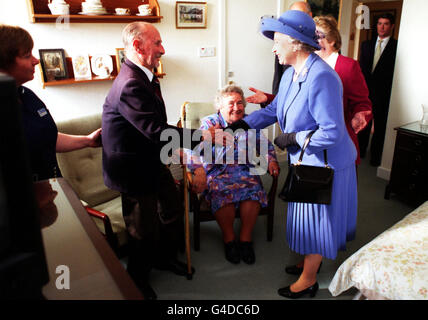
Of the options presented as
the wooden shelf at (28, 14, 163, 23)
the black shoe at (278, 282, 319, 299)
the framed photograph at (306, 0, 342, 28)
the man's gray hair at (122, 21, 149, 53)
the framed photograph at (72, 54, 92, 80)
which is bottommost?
Answer: the black shoe at (278, 282, 319, 299)

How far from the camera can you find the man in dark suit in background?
4031mm

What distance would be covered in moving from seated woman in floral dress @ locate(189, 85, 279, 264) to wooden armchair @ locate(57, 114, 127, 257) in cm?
70

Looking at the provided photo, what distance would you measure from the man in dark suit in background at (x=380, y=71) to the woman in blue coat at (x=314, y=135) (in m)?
2.60

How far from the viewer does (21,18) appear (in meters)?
2.68

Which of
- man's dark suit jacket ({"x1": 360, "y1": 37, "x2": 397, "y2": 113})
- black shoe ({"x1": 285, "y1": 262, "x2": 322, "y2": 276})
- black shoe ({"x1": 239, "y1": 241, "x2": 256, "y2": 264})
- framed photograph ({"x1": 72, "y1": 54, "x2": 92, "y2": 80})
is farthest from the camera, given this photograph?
man's dark suit jacket ({"x1": 360, "y1": 37, "x2": 397, "y2": 113})

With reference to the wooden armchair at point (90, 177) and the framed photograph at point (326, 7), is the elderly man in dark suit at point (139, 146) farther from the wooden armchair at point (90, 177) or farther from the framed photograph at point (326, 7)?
the framed photograph at point (326, 7)

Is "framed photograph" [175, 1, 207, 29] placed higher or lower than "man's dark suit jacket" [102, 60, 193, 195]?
higher

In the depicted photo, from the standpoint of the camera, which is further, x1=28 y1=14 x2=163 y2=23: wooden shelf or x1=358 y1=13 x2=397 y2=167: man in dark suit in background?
x1=358 y1=13 x2=397 y2=167: man in dark suit in background

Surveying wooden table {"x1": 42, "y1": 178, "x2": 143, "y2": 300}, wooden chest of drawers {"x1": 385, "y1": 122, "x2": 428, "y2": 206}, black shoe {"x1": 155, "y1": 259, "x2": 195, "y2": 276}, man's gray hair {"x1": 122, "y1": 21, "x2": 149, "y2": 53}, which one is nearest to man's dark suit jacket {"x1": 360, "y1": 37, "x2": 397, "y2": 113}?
wooden chest of drawers {"x1": 385, "y1": 122, "x2": 428, "y2": 206}

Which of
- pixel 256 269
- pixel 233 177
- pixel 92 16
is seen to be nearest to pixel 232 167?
pixel 233 177

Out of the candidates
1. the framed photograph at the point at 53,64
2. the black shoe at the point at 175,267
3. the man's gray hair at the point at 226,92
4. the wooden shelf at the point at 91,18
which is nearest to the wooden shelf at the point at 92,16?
the wooden shelf at the point at 91,18

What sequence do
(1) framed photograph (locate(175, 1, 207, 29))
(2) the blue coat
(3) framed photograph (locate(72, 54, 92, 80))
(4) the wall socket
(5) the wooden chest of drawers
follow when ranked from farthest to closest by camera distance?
(4) the wall socket → (1) framed photograph (locate(175, 1, 207, 29)) → (5) the wooden chest of drawers → (3) framed photograph (locate(72, 54, 92, 80)) → (2) the blue coat

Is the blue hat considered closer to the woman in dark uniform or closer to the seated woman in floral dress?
the seated woman in floral dress

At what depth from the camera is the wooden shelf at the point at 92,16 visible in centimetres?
265
